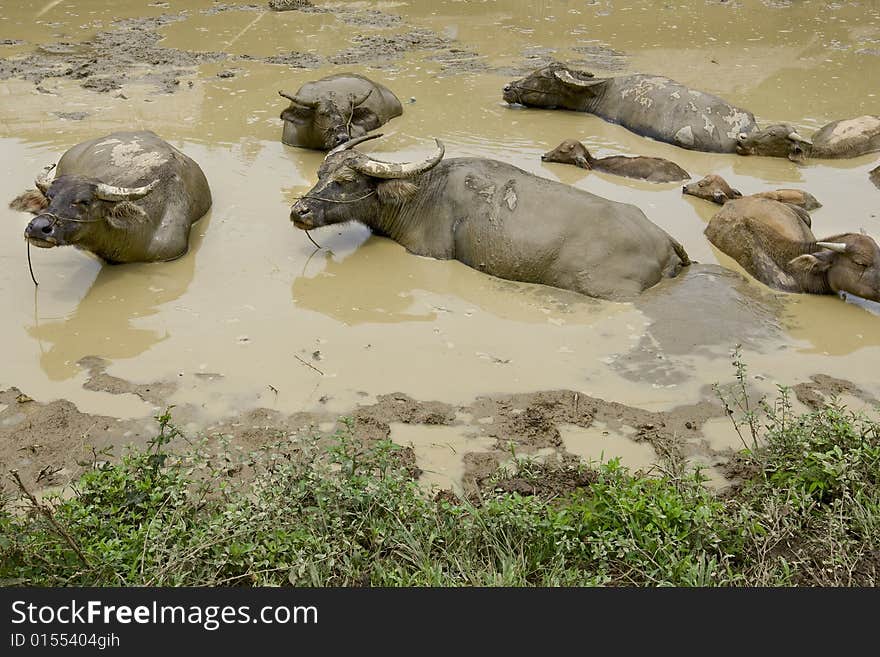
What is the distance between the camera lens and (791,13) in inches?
576

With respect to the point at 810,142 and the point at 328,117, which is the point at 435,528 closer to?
the point at 328,117

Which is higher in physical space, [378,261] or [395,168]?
[395,168]

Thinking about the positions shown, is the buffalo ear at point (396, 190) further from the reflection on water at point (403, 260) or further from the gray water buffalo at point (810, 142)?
the gray water buffalo at point (810, 142)

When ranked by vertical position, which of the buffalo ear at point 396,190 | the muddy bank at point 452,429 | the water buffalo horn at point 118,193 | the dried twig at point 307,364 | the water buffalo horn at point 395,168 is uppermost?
the water buffalo horn at point 118,193

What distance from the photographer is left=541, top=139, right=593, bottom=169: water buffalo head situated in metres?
8.06

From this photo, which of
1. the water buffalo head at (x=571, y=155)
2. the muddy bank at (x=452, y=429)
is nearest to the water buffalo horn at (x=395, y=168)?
the water buffalo head at (x=571, y=155)

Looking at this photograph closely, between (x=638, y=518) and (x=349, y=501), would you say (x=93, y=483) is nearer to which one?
(x=349, y=501)

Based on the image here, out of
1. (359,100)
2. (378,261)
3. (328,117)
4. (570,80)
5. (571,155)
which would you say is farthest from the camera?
(570,80)

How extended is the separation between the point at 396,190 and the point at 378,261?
A: 0.55 meters

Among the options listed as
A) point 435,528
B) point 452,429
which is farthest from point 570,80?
point 435,528

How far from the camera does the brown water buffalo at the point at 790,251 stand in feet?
18.5

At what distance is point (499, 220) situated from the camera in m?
6.05

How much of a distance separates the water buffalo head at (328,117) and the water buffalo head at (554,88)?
83.7 inches

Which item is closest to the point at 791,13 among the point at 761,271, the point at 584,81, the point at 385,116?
the point at 584,81
